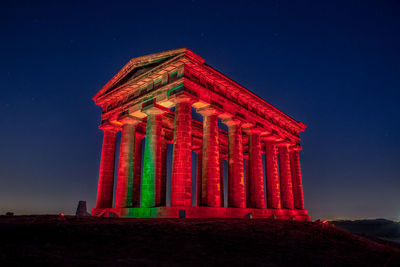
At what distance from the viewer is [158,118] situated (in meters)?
26.1

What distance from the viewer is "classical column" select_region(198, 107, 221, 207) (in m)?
23.9

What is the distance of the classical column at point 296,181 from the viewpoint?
39.3 meters

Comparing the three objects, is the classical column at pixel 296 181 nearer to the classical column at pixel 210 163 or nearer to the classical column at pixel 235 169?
the classical column at pixel 235 169

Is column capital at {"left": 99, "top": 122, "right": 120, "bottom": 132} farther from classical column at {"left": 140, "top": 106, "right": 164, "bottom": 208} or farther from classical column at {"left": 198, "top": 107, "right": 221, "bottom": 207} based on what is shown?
classical column at {"left": 198, "top": 107, "right": 221, "bottom": 207}

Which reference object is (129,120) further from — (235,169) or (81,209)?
(235,169)

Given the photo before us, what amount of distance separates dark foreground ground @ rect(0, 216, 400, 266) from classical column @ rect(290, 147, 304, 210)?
1027 inches

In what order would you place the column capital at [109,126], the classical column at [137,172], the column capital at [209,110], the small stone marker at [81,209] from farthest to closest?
the column capital at [109,126]
the classical column at [137,172]
the column capital at [209,110]
the small stone marker at [81,209]

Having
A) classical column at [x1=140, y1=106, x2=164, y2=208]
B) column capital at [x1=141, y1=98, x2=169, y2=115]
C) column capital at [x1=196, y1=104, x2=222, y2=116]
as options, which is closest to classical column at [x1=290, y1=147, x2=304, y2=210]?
column capital at [x1=196, y1=104, x2=222, y2=116]

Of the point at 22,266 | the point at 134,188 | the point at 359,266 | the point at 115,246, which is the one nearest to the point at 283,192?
the point at 134,188

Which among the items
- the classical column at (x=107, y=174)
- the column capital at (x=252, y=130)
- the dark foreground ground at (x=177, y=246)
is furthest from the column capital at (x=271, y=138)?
the dark foreground ground at (x=177, y=246)

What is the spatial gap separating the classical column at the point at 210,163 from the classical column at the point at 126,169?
825cm

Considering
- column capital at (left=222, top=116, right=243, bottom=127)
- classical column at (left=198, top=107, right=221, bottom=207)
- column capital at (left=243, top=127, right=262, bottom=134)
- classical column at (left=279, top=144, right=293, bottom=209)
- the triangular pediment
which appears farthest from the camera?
classical column at (left=279, top=144, right=293, bottom=209)

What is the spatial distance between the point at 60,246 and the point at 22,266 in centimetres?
216

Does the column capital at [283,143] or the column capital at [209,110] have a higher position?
the column capital at [209,110]
